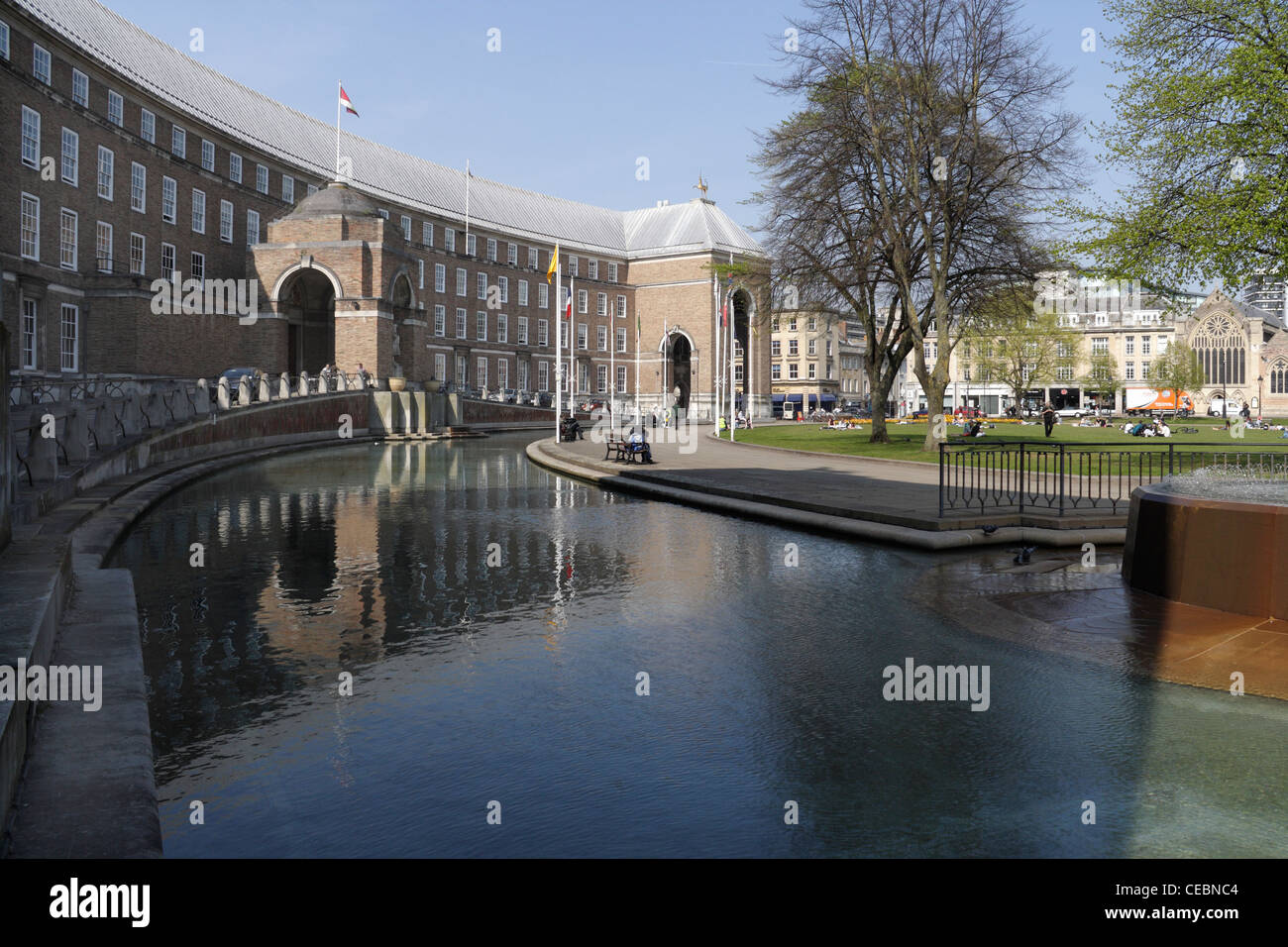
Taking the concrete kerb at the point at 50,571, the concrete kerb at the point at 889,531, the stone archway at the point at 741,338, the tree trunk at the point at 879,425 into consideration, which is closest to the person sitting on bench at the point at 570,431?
the tree trunk at the point at 879,425

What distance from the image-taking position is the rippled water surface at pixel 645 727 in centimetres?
438

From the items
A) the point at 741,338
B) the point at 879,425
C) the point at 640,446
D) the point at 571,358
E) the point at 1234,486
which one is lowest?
the point at 1234,486

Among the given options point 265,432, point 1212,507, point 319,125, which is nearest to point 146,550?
point 1212,507

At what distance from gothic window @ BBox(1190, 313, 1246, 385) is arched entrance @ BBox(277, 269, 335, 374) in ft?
337

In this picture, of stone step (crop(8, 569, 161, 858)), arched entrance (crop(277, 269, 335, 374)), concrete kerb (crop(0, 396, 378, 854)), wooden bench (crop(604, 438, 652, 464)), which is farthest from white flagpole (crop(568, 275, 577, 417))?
stone step (crop(8, 569, 161, 858))

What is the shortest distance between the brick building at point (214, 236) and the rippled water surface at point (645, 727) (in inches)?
1342

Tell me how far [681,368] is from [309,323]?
45.6m

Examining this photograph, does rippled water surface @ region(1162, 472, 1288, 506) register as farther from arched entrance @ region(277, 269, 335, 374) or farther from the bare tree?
arched entrance @ region(277, 269, 335, 374)

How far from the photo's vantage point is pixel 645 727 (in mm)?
5844

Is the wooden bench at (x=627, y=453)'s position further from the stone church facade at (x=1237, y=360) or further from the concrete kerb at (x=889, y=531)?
the stone church facade at (x=1237, y=360)

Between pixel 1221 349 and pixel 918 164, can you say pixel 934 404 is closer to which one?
pixel 918 164

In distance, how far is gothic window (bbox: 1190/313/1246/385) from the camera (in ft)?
391

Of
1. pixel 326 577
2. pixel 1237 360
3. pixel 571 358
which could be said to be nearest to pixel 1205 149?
pixel 326 577

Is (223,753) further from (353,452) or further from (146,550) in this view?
(353,452)
